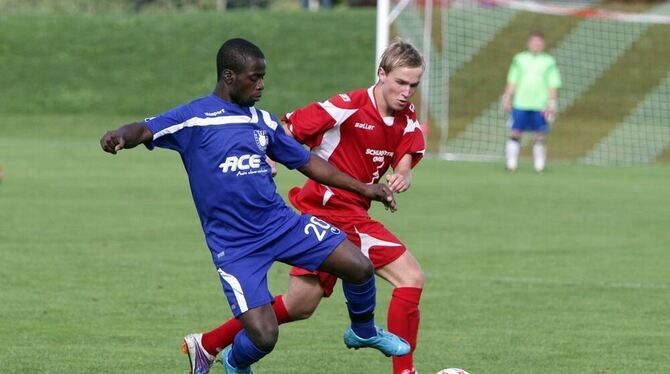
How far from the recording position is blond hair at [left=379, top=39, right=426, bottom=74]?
7719 millimetres

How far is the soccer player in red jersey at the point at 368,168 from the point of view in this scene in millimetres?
7699

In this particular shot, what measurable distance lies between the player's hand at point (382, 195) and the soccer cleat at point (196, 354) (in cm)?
134

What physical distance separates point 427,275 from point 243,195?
5558mm

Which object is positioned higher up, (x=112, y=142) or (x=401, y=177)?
(x=112, y=142)

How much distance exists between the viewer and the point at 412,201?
60.1 feet

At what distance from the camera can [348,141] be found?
7969 millimetres

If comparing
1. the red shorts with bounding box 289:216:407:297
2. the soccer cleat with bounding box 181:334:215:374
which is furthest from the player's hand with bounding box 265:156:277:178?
the soccer cleat with bounding box 181:334:215:374

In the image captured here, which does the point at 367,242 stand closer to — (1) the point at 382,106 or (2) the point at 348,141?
(2) the point at 348,141

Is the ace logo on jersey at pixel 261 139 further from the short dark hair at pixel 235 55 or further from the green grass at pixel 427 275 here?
the green grass at pixel 427 275

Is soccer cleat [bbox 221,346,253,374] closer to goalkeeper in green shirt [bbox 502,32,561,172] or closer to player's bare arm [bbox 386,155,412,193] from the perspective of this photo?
player's bare arm [bbox 386,155,412,193]

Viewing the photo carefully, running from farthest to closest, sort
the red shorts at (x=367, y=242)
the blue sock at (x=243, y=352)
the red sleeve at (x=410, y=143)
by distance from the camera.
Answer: the red sleeve at (x=410, y=143), the red shorts at (x=367, y=242), the blue sock at (x=243, y=352)

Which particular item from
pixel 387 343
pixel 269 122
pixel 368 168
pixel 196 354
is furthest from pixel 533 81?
pixel 269 122

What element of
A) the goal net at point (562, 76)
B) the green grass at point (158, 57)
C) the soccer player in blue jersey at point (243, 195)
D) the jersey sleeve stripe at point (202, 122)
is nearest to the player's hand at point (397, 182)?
the soccer player in blue jersey at point (243, 195)

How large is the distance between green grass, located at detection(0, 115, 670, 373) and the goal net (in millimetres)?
7587
